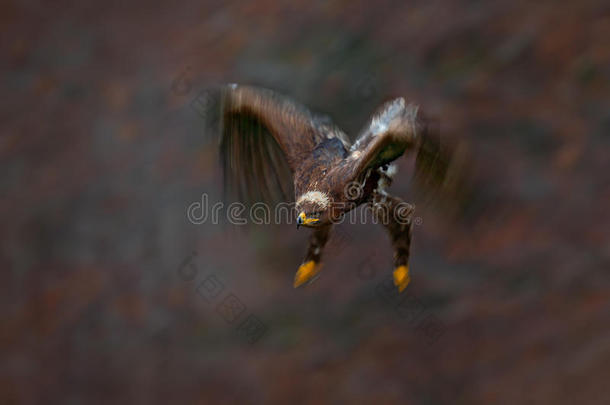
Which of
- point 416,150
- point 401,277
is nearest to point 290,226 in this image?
point 401,277

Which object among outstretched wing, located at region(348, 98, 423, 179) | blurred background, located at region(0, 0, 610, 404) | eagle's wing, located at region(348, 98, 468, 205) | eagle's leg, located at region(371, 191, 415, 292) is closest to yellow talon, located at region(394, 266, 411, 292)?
eagle's leg, located at region(371, 191, 415, 292)

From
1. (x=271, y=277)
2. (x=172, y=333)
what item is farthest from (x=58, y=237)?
(x=271, y=277)

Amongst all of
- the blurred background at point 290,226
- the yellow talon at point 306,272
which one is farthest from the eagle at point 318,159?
the blurred background at point 290,226

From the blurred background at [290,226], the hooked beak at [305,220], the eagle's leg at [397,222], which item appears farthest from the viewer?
the blurred background at [290,226]

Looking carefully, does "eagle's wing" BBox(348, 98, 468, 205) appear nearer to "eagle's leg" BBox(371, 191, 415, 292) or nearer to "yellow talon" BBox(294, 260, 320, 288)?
"eagle's leg" BBox(371, 191, 415, 292)

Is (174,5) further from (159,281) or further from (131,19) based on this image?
(159,281)

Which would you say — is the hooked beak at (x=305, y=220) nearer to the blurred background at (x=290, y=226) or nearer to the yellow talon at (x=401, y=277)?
the yellow talon at (x=401, y=277)

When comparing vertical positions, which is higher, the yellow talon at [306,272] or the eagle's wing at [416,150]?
the eagle's wing at [416,150]
